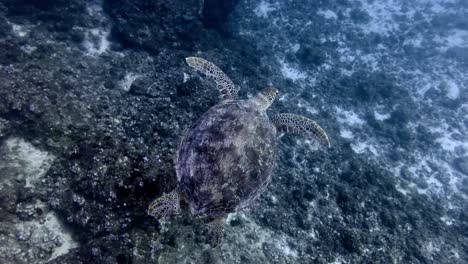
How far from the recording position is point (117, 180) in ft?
15.9

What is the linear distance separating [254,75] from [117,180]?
5.89 meters

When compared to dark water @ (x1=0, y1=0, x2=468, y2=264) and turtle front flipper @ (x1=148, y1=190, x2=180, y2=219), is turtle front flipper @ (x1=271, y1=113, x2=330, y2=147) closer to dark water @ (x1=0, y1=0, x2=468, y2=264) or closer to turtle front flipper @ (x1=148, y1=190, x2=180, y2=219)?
dark water @ (x1=0, y1=0, x2=468, y2=264)

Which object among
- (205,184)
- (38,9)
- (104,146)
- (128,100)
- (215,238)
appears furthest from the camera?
(38,9)

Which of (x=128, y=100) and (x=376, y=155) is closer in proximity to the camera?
(x=128, y=100)

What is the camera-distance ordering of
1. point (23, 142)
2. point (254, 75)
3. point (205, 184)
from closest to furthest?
point (205, 184), point (23, 142), point (254, 75)

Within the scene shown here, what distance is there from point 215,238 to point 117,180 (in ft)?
5.67

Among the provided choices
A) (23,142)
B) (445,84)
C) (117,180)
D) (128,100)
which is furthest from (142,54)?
(445,84)

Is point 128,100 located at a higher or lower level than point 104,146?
lower

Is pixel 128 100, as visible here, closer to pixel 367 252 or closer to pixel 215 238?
pixel 215 238

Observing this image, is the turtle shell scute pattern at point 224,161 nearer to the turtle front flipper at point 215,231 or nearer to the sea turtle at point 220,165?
the sea turtle at point 220,165

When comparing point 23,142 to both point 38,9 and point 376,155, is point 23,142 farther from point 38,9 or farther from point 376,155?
point 376,155

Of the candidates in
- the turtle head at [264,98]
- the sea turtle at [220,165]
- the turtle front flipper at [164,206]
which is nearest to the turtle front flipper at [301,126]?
the turtle head at [264,98]

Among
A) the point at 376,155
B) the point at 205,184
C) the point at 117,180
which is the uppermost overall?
the point at 205,184

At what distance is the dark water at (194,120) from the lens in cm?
495
